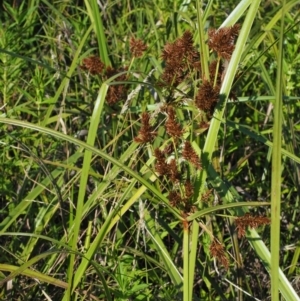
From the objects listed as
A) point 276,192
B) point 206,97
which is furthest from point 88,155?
point 276,192

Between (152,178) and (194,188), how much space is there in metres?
0.18

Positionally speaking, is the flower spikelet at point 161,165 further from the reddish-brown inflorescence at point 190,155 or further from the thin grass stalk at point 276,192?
the thin grass stalk at point 276,192

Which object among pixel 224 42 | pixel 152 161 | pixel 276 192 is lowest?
pixel 152 161

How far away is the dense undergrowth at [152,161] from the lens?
124 cm

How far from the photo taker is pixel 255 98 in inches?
58.6

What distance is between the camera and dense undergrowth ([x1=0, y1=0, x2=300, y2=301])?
4.07ft

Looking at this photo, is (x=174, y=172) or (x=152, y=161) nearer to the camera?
(x=174, y=172)

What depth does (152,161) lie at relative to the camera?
4.49ft

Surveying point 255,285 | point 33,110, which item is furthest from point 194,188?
point 33,110

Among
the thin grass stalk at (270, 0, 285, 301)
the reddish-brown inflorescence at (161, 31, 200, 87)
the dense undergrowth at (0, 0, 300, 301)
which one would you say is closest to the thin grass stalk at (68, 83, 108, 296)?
the dense undergrowth at (0, 0, 300, 301)

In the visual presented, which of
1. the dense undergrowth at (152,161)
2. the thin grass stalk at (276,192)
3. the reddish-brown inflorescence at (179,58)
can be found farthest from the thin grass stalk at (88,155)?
the thin grass stalk at (276,192)

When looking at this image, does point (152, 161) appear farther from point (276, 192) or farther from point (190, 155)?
point (276, 192)

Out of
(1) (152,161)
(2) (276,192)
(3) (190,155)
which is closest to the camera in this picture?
(2) (276,192)

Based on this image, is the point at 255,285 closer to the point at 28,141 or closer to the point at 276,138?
the point at 28,141
